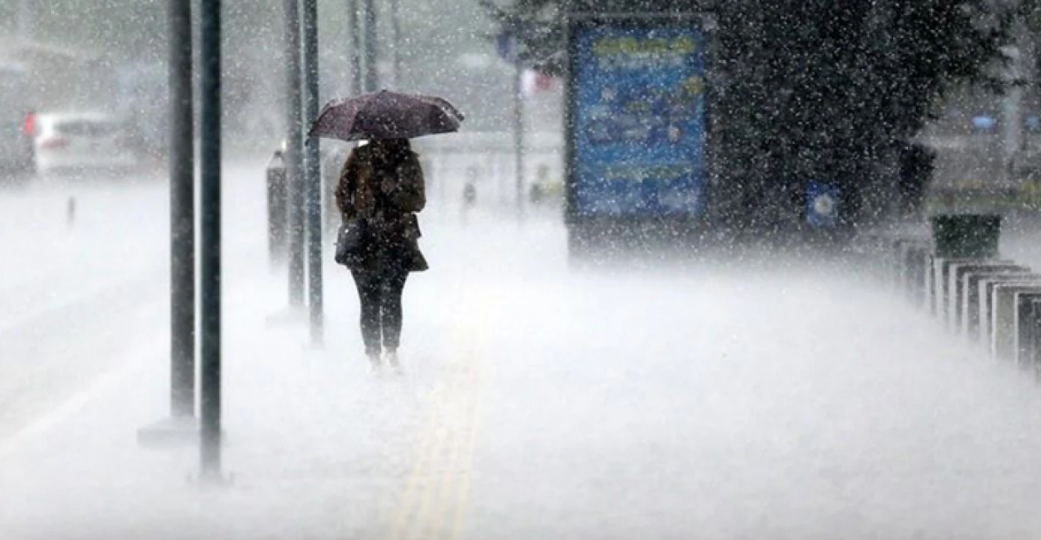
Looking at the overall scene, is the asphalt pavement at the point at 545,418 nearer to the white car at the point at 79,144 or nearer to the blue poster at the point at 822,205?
the blue poster at the point at 822,205

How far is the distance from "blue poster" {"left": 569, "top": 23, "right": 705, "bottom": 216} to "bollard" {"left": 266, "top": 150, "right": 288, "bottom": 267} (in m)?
3.26

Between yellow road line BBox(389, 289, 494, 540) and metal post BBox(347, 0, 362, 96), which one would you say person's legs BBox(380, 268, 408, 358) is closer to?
yellow road line BBox(389, 289, 494, 540)

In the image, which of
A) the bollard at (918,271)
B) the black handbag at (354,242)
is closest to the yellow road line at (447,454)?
the black handbag at (354,242)

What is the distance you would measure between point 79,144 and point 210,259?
4753 cm

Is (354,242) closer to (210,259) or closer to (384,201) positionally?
(384,201)

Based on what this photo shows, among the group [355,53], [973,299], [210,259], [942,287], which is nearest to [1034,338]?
[973,299]

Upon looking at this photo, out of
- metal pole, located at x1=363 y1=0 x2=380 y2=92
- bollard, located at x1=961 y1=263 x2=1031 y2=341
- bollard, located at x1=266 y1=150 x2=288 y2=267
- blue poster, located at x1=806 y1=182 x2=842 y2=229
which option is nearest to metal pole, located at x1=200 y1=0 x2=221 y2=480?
bollard, located at x1=961 y1=263 x2=1031 y2=341

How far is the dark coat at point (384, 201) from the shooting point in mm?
15883

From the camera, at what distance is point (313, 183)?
18.4 metres

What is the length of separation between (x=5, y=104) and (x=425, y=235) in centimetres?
2224

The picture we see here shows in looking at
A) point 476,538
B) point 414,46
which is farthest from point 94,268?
point 414,46

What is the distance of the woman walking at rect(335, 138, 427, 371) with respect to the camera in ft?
52.1

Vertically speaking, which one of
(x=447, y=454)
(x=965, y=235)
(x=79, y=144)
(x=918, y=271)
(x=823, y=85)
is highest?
(x=79, y=144)

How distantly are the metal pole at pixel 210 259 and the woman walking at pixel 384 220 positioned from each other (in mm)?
4356
